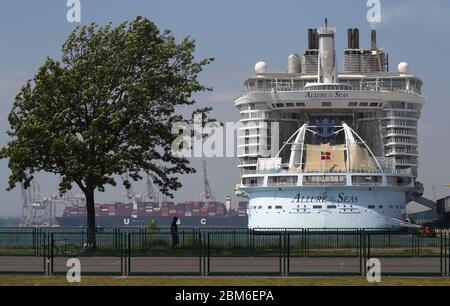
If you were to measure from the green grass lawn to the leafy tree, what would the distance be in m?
19.3

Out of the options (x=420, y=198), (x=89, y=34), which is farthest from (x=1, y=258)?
(x=420, y=198)

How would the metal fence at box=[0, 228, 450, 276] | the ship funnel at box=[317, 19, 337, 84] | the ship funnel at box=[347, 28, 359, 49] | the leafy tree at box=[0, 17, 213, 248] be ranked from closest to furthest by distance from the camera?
the metal fence at box=[0, 228, 450, 276] → the leafy tree at box=[0, 17, 213, 248] → the ship funnel at box=[317, 19, 337, 84] → the ship funnel at box=[347, 28, 359, 49]

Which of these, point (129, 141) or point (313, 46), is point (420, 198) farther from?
point (129, 141)

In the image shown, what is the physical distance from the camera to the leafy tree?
50.8 meters

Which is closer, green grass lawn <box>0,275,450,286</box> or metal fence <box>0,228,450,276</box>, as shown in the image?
green grass lawn <box>0,275,450,286</box>

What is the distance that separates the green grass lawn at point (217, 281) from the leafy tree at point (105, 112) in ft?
63.2

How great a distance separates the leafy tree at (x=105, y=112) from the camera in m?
50.8

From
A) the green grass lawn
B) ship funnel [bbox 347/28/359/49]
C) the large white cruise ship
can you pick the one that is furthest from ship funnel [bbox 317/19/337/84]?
the green grass lawn

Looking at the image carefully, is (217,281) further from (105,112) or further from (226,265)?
(105,112)

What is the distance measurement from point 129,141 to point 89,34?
7545 mm

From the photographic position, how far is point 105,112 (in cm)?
5141

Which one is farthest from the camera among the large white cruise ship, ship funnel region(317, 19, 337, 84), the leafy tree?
ship funnel region(317, 19, 337, 84)

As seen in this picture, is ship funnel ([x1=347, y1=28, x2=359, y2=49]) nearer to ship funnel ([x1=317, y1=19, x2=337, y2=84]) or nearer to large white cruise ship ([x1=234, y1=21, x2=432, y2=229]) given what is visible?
large white cruise ship ([x1=234, y1=21, x2=432, y2=229])

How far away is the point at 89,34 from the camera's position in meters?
54.7
